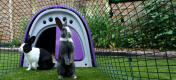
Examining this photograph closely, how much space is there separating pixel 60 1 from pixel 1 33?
1.06m

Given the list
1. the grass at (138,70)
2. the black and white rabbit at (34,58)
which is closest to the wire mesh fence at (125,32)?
the grass at (138,70)

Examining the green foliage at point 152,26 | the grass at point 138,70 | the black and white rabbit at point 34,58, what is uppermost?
the green foliage at point 152,26

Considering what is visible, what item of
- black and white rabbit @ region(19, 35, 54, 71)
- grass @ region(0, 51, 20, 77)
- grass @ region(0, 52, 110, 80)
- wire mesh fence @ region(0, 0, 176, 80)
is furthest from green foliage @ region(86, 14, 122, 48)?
grass @ region(0, 51, 20, 77)

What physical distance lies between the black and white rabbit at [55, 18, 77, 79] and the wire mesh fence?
0.18m

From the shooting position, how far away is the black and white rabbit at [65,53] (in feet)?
5.62

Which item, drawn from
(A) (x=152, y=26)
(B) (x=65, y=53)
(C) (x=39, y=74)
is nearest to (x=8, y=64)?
(C) (x=39, y=74)

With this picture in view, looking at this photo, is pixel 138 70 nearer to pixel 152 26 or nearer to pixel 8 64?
pixel 152 26

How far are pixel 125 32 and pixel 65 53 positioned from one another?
26.8 inches

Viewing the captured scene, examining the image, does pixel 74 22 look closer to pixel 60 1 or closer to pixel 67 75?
pixel 60 1

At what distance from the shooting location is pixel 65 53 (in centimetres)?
173

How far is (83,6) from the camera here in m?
2.44

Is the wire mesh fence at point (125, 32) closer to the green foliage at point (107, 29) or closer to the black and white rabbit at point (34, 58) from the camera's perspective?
the green foliage at point (107, 29)

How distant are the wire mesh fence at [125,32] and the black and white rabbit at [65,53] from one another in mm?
179

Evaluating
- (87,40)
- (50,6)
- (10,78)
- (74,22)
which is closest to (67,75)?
(10,78)
